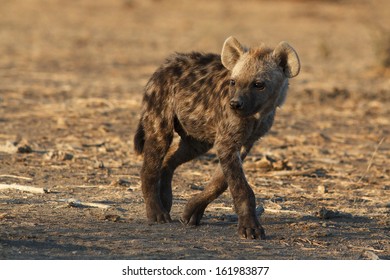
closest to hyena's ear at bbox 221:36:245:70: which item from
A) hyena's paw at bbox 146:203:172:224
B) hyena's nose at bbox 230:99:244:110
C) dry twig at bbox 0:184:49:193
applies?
hyena's nose at bbox 230:99:244:110

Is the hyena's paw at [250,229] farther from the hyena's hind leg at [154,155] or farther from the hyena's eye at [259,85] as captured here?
the hyena's eye at [259,85]

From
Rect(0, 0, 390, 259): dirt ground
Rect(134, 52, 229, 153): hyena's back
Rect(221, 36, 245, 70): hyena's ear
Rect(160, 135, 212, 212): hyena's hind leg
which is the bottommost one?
Rect(0, 0, 390, 259): dirt ground

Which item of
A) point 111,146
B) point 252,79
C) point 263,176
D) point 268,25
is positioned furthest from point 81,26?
point 252,79

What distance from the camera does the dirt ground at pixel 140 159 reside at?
545 cm

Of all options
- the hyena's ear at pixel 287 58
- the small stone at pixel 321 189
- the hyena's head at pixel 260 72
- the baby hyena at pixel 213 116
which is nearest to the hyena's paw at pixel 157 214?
the baby hyena at pixel 213 116

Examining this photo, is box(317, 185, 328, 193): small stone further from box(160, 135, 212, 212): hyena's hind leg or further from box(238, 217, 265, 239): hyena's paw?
box(238, 217, 265, 239): hyena's paw

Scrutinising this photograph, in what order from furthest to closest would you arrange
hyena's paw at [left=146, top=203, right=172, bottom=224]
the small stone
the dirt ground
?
1. the small stone
2. hyena's paw at [left=146, top=203, right=172, bottom=224]
3. the dirt ground

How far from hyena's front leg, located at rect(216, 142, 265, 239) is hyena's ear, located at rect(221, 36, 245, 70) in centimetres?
56

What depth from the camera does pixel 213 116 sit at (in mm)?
5957

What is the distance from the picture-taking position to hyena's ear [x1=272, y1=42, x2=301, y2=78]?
5.82 m

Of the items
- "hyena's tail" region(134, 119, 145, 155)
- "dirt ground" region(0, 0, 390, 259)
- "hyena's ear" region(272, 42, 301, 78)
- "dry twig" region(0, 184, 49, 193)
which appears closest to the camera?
"dirt ground" region(0, 0, 390, 259)

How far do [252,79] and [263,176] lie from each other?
81.1 inches

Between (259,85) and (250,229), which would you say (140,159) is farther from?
(250,229)
